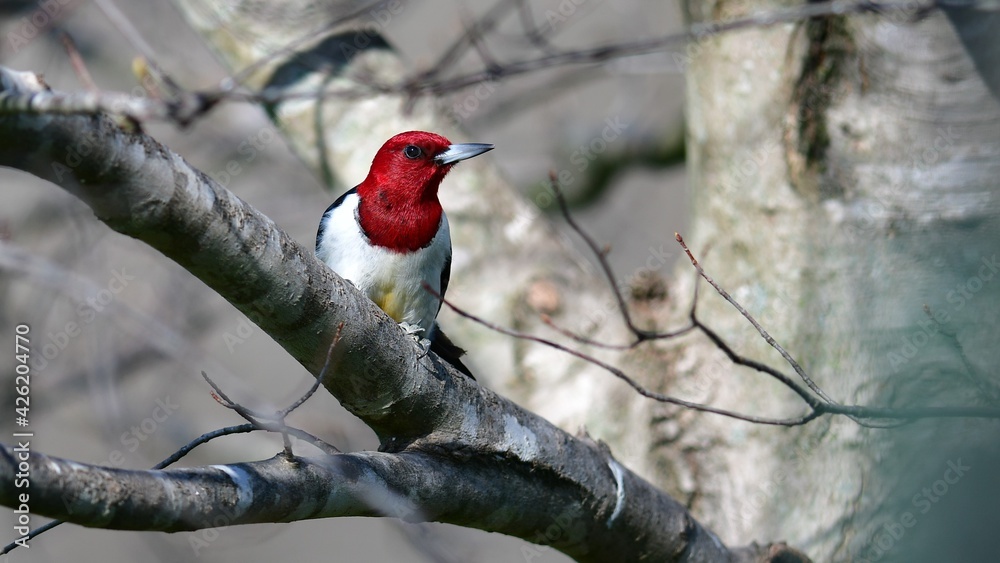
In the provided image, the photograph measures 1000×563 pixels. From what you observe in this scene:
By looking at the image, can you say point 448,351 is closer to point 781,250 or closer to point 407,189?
point 407,189

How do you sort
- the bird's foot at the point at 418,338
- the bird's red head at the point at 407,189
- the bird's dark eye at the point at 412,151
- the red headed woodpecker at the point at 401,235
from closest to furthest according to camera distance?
the bird's foot at the point at 418,338, the red headed woodpecker at the point at 401,235, the bird's red head at the point at 407,189, the bird's dark eye at the point at 412,151

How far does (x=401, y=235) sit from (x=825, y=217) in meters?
1.73

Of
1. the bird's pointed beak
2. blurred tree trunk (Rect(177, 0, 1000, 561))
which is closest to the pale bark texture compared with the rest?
blurred tree trunk (Rect(177, 0, 1000, 561))

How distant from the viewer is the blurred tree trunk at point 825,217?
3408 mm

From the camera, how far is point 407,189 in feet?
11.9

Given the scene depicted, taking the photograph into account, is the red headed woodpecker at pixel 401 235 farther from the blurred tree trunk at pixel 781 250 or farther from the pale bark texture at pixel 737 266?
the blurred tree trunk at pixel 781 250

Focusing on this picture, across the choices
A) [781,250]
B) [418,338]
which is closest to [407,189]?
[418,338]

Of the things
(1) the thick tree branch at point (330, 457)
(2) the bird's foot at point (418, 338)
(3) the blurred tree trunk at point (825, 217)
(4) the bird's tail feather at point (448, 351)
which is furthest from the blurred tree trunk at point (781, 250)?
(2) the bird's foot at point (418, 338)

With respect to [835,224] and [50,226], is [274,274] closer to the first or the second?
[835,224]

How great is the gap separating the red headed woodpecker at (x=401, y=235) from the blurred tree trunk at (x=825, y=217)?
1.15 meters

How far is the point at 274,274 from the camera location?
1.94 metres

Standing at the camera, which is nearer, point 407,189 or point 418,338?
point 418,338

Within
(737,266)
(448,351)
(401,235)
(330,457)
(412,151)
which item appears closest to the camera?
(330,457)

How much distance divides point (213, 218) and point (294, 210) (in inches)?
212
